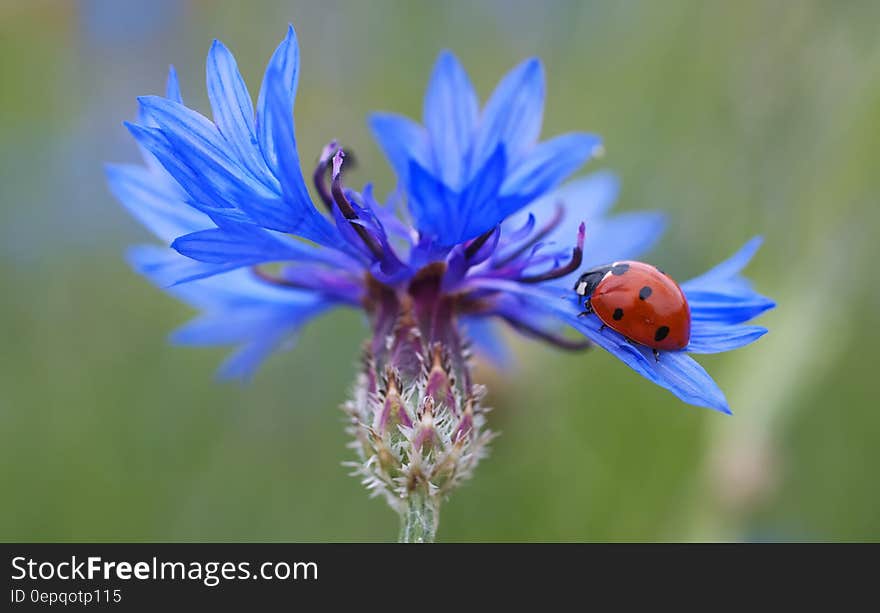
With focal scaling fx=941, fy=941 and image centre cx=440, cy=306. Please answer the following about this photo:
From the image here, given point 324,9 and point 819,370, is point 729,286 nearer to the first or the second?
point 819,370

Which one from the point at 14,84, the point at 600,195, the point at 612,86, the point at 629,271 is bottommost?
the point at 629,271

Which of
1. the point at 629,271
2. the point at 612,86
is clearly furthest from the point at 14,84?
the point at 629,271

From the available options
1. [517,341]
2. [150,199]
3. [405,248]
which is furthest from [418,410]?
[517,341]

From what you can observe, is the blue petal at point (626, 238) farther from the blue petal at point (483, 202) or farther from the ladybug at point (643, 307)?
the blue petal at point (483, 202)

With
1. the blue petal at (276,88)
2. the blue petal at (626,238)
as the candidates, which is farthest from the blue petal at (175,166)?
the blue petal at (626,238)

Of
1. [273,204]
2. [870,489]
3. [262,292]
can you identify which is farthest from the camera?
[870,489]

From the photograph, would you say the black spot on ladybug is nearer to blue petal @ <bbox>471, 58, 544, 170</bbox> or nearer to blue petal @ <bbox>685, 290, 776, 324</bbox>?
blue petal @ <bbox>685, 290, 776, 324</bbox>
